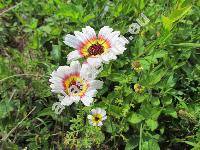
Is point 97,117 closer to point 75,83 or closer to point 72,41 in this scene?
point 75,83

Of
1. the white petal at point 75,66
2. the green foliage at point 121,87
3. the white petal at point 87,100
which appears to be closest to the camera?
the white petal at point 87,100

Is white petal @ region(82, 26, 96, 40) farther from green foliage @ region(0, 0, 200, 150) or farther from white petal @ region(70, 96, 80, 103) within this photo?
white petal @ region(70, 96, 80, 103)

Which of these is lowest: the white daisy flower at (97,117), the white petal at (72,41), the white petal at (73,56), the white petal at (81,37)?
the white daisy flower at (97,117)

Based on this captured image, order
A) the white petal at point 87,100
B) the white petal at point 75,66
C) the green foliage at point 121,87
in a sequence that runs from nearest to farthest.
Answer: the white petal at point 87,100, the white petal at point 75,66, the green foliage at point 121,87

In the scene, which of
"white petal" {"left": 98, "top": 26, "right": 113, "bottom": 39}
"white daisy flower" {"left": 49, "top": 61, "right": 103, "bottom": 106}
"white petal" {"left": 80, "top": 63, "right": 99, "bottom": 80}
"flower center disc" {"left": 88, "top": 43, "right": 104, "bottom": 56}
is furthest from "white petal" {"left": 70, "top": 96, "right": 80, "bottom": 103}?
"white petal" {"left": 98, "top": 26, "right": 113, "bottom": 39}

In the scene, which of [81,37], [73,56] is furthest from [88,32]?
[73,56]

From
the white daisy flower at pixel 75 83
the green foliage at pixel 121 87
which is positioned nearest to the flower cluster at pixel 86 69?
the white daisy flower at pixel 75 83

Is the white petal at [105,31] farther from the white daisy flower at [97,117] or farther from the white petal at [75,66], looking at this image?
the white daisy flower at [97,117]
